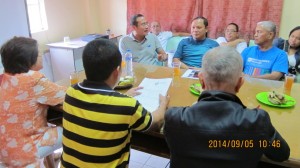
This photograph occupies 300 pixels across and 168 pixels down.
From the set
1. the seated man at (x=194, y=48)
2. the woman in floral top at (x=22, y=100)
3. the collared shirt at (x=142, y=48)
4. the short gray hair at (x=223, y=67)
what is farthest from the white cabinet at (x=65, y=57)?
the short gray hair at (x=223, y=67)

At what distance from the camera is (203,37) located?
2.93m

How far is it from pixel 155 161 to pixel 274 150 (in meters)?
1.54

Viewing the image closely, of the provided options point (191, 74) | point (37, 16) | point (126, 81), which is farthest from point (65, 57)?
point (191, 74)

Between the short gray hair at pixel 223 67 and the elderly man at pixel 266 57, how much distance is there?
54.1 inches

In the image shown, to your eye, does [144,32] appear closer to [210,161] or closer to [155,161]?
[155,161]

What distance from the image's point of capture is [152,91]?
71.4 inches

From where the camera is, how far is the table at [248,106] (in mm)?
1275

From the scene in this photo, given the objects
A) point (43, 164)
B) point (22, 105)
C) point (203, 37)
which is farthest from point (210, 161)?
point (203, 37)

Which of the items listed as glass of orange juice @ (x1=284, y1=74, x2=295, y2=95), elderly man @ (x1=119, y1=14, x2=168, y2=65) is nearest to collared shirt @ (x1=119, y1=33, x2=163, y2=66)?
elderly man @ (x1=119, y1=14, x2=168, y2=65)

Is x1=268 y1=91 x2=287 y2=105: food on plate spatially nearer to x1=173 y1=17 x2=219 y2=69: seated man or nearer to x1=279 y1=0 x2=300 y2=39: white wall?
x1=173 y1=17 x2=219 y2=69: seated man

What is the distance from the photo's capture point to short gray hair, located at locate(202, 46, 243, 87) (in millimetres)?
1056

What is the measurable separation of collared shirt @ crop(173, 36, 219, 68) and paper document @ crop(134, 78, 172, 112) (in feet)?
3.17

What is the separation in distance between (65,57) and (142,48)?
4.42ft

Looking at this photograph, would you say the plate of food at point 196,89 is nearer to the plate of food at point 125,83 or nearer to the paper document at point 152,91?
the paper document at point 152,91
